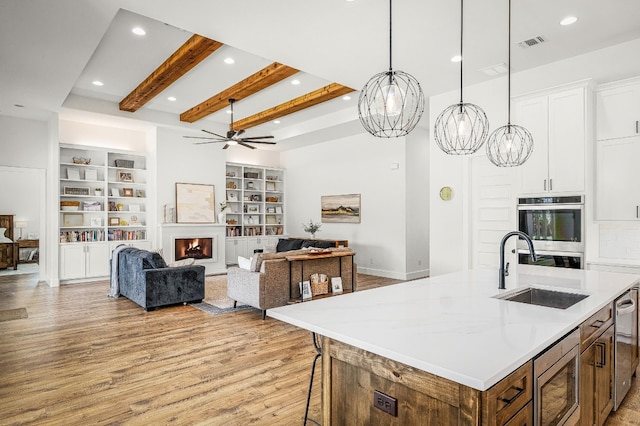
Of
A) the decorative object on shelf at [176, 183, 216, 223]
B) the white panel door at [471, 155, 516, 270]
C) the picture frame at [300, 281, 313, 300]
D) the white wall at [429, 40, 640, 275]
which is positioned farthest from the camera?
the decorative object on shelf at [176, 183, 216, 223]

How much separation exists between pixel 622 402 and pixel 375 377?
7.81 ft

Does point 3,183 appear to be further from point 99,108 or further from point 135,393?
point 135,393

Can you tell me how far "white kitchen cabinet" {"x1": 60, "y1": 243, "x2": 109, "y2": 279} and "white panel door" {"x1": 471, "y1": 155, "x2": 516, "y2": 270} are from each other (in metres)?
7.00

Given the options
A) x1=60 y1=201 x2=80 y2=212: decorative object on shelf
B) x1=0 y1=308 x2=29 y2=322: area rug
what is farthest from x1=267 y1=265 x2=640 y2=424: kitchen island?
x1=60 y1=201 x2=80 y2=212: decorative object on shelf

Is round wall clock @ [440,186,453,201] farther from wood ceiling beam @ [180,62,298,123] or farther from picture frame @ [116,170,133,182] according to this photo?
picture frame @ [116,170,133,182]

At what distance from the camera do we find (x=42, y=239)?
786 cm

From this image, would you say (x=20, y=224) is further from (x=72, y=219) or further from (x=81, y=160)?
(x=81, y=160)

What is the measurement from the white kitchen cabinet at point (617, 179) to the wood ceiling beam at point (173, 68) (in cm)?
450

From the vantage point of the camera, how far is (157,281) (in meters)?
5.39

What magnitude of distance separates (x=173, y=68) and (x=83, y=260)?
4531mm

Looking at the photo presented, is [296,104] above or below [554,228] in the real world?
above

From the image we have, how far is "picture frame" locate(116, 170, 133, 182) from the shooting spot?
8.24m

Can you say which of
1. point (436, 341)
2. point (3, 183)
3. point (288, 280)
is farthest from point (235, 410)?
point (3, 183)

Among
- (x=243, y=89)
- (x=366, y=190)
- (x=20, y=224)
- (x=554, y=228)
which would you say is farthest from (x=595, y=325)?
(x=20, y=224)
